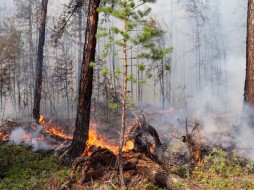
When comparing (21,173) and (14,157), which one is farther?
(14,157)

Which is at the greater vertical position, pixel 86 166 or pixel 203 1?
pixel 203 1

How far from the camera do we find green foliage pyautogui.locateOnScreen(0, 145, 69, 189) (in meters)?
7.73

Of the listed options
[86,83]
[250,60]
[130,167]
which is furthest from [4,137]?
[250,60]

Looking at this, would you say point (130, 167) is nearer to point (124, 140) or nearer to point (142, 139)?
point (124, 140)

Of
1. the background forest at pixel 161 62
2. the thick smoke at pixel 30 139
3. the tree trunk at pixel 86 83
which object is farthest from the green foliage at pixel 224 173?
the background forest at pixel 161 62

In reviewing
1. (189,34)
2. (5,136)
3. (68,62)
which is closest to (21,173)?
(5,136)

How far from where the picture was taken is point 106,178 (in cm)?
757

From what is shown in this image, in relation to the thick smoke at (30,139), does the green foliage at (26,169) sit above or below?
below

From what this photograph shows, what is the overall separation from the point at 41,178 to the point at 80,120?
217 cm

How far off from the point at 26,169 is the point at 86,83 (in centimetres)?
Answer: 316

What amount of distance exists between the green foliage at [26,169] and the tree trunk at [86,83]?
2.83 ft

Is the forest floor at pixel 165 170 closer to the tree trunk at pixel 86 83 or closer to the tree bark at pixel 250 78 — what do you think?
the tree trunk at pixel 86 83

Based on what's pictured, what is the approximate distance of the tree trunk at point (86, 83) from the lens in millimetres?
9344

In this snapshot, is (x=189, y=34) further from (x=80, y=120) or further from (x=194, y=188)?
(x=194, y=188)
